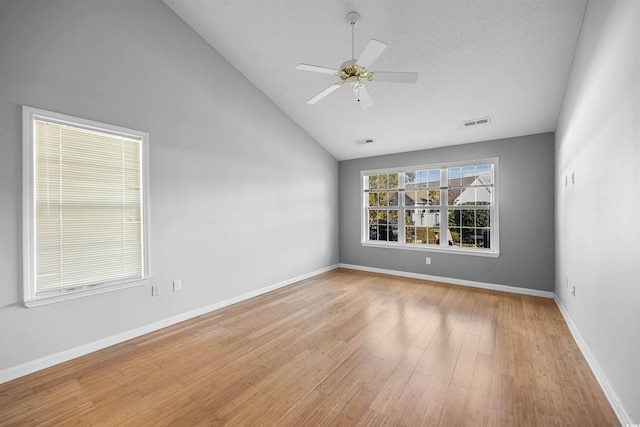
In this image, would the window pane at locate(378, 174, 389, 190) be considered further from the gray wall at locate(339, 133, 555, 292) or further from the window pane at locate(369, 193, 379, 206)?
the gray wall at locate(339, 133, 555, 292)

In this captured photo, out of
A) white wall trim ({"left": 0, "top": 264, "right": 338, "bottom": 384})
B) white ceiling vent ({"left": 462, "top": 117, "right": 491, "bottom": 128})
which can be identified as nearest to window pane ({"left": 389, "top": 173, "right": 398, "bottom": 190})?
white ceiling vent ({"left": 462, "top": 117, "right": 491, "bottom": 128})

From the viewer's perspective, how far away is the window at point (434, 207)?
4.62 meters

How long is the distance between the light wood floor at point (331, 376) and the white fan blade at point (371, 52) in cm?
255

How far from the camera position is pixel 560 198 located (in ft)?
11.6

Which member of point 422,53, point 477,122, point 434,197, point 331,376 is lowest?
point 331,376

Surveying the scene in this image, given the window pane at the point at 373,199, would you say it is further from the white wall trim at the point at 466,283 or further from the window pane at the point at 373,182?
the white wall trim at the point at 466,283

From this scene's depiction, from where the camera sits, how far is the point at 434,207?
507 centimetres

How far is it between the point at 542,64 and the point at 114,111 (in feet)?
15.0

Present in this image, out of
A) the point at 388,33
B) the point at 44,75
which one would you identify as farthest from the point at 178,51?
the point at 388,33

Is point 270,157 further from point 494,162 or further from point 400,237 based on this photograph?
point 494,162

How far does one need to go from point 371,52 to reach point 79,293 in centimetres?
333

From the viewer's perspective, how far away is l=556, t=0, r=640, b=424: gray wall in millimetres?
1500

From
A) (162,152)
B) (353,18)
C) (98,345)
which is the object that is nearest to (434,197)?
(353,18)

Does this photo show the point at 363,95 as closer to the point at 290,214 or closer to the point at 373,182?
the point at 290,214
